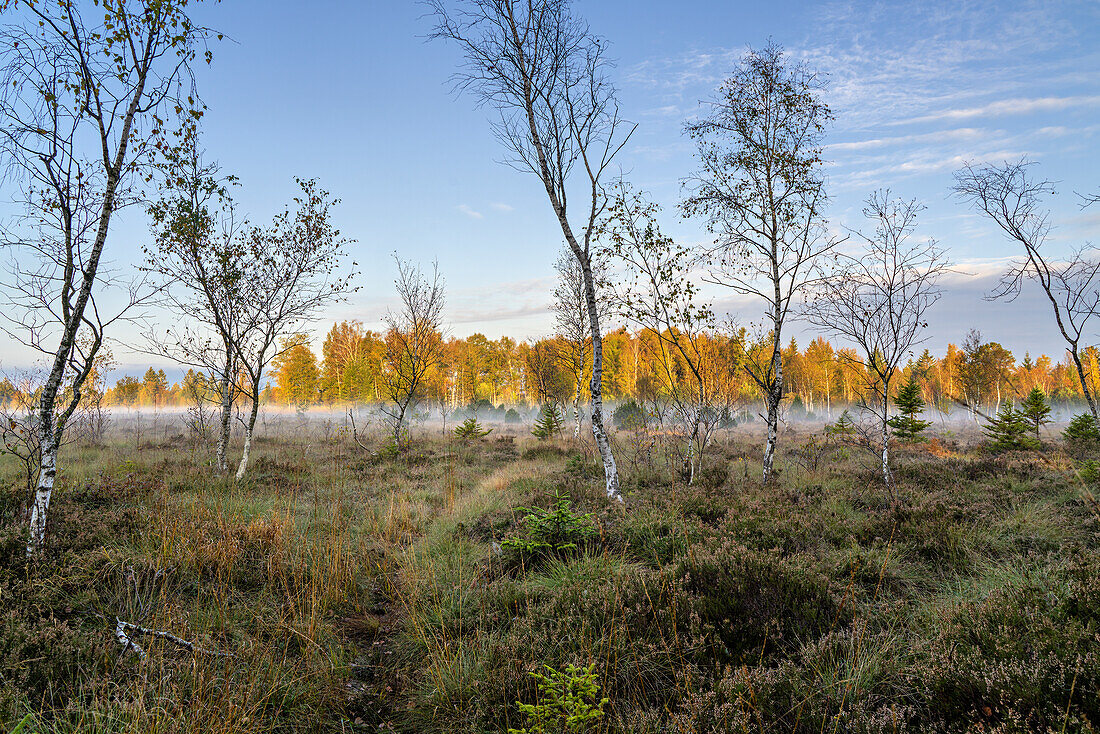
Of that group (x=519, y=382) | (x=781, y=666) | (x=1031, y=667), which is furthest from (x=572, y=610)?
(x=519, y=382)

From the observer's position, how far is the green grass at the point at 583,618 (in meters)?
2.57

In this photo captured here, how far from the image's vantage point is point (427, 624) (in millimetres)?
3965

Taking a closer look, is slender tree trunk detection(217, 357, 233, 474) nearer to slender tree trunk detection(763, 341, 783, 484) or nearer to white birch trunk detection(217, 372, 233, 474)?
white birch trunk detection(217, 372, 233, 474)

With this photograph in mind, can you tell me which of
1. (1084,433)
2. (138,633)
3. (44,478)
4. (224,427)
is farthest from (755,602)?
(1084,433)

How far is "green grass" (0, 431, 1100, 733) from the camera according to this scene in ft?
8.45

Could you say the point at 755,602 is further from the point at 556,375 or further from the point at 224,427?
the point at 556,375

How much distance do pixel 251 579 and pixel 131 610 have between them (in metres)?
1.16

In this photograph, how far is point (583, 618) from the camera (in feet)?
12.0

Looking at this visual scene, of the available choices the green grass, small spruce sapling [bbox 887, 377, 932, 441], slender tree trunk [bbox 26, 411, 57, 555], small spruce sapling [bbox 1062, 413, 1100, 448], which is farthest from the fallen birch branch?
small spruce sapling [bbox 1062, 413, 1100, 448]

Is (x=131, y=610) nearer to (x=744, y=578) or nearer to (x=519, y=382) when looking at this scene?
(x=744, y=578)

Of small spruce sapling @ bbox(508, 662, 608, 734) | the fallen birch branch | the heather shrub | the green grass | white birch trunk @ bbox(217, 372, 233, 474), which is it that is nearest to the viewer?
small spruce sapling @ bbox(508, 662, 608, 734)

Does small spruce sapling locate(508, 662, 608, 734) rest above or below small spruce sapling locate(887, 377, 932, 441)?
below

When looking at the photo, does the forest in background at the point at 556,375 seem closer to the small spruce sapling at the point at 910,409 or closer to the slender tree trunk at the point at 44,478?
the small spruce sapling at the point at 910,409

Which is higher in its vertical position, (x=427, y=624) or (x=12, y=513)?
(x=12, y=513)
